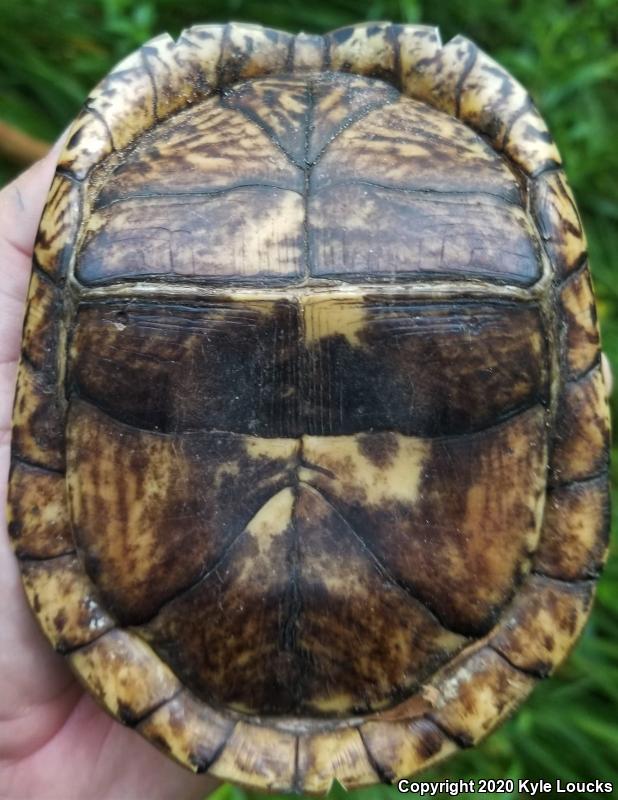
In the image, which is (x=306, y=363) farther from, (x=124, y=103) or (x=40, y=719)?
(x=40, y=719)

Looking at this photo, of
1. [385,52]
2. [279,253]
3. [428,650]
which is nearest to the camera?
[279,253]

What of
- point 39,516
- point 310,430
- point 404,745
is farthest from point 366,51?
point 404,745

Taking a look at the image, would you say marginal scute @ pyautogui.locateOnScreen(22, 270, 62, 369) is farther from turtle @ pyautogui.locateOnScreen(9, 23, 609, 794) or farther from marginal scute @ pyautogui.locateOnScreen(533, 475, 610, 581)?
marginal scute @ pyautogui.locateOnScreen(533, 475, 610, 581)

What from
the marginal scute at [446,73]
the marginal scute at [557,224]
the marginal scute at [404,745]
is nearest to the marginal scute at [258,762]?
the marginal scute at [404,745]

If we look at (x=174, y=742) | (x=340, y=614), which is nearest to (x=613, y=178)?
(x=340, y=614)

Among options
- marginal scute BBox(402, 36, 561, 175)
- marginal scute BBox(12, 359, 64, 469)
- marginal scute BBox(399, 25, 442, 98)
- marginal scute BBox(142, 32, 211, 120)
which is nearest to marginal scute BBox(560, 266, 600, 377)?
marginal scute BBox(402, 36, 561, 175)

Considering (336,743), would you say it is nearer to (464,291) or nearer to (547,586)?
(547,586)

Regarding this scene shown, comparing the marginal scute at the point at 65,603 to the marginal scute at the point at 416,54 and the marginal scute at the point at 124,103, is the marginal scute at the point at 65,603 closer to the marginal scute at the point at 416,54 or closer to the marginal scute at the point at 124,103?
the marginal scute at the point at 124,103
